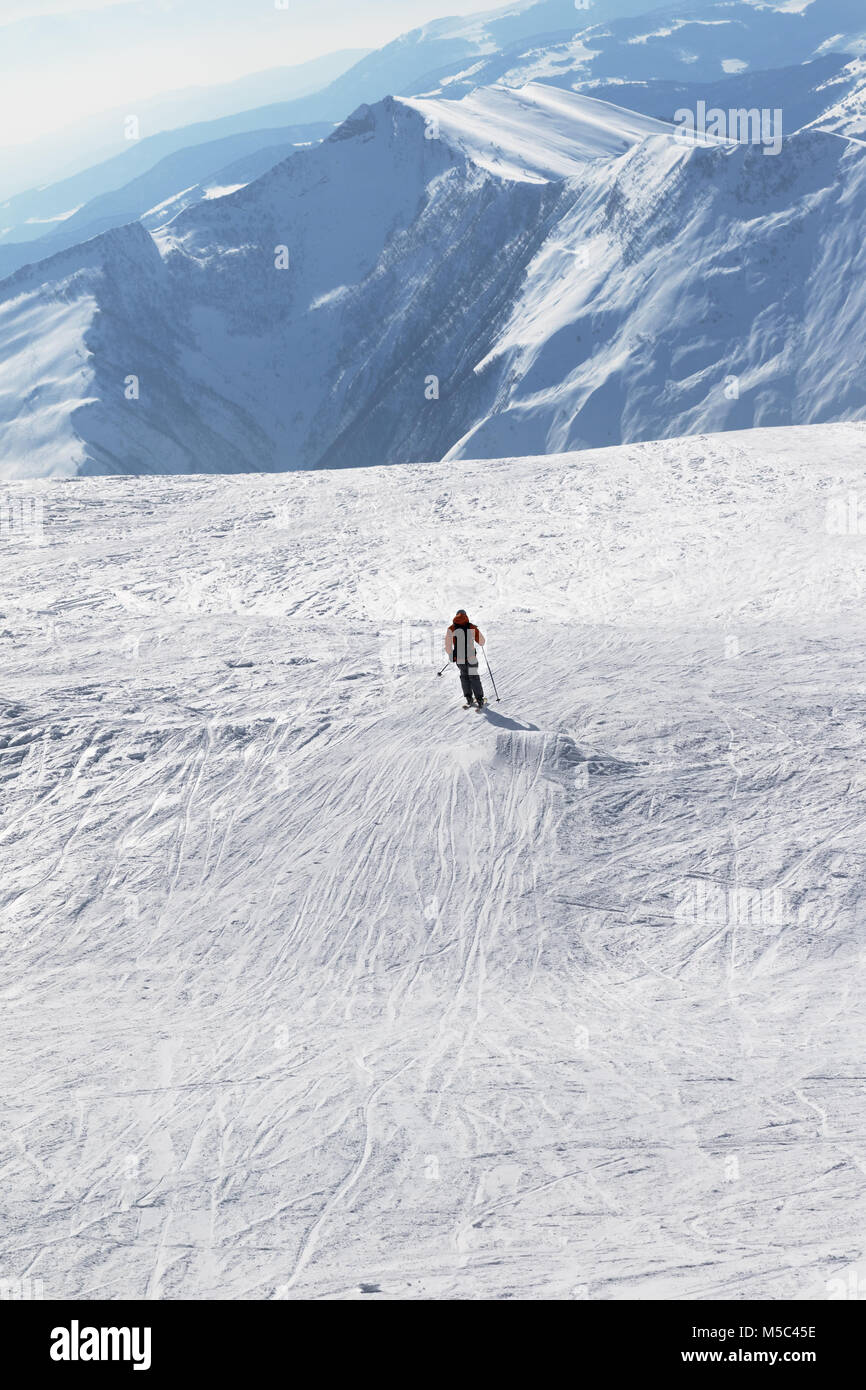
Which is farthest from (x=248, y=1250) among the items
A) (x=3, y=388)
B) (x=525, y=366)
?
(x=3, y=388)

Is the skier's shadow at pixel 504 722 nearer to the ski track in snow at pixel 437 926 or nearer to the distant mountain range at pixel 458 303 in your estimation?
the ski track in snow at pixel 437 926

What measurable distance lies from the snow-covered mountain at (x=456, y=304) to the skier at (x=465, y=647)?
82.8 metres

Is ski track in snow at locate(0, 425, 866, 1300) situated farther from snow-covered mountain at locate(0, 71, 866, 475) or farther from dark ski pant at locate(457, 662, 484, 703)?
snow-covered mountain at locate(0, 71, 866, 475)

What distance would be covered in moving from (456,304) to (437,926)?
134m

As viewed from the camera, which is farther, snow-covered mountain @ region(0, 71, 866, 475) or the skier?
snow-covered mountain @ region(0, 71, 866, 475)

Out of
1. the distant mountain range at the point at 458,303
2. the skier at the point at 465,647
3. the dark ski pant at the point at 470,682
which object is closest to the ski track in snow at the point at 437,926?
the dark ski pant at the point at 470,682

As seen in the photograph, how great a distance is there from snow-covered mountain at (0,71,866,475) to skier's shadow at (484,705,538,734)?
271ft

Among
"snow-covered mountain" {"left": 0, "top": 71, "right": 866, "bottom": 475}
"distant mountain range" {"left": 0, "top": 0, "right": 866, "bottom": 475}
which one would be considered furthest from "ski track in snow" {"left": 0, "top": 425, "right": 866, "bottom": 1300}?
"snow-covered mountain" {"left": 0, "top": 71, "right": 866, "bottom": 475}

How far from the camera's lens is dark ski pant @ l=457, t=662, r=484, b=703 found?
16.8 m

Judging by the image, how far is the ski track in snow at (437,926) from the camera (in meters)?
9.21

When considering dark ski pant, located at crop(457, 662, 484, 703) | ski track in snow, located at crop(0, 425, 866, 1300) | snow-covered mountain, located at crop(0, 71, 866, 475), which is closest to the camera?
ski track in snow, located at crop(0, 425, 866, 1300)

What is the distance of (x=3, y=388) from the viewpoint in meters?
136

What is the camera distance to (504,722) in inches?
662

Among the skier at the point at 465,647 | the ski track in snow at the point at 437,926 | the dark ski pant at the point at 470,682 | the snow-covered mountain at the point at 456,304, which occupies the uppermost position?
the snow-covered mountain at the point at 456,304
